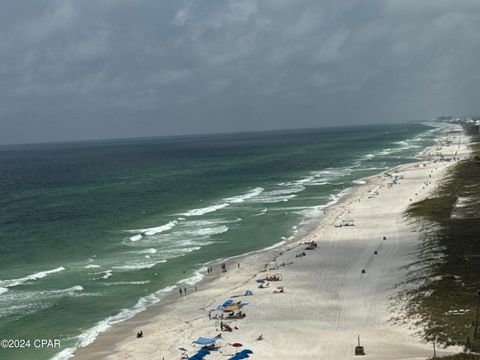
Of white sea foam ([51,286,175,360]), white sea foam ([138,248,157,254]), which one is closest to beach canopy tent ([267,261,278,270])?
white sea foam ([51,286,175,360])

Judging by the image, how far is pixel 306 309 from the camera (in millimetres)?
45344

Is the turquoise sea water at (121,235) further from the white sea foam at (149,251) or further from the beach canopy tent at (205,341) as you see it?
the beach canopy tent at (205,341)

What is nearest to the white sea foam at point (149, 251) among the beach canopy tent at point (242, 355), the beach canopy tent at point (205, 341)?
the beach canopy tent at point (205, 341)

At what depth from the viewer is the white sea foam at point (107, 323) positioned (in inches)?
1547

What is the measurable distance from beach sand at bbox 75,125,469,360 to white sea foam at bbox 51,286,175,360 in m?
0.80

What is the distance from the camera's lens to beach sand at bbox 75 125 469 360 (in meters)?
37.2

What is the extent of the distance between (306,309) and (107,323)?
Result: 16.3 m

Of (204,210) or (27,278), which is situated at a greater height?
(204,210)

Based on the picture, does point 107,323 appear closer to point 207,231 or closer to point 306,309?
point 306,309

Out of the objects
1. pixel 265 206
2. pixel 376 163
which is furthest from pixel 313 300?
pixel 376 163

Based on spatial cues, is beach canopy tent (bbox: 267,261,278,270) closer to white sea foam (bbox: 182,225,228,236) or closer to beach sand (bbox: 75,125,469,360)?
beach sand (bbox: 75,125,469,360)

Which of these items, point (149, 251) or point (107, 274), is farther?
point (149, 251)

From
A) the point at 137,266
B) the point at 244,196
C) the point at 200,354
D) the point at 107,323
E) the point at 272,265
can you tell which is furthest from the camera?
the point at 244,196

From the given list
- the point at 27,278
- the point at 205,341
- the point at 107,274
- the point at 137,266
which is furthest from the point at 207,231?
the point at 205,341
